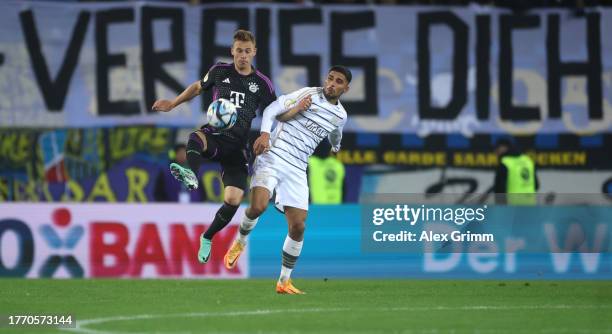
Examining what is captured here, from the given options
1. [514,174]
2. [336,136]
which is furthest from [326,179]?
[336,136]

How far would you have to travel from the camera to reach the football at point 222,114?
1176 centimetres

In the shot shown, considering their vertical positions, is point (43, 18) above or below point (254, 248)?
above

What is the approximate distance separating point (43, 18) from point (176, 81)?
237 cm

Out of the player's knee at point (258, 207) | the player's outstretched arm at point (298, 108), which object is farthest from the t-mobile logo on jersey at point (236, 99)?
the player's knee at point (258, 207)

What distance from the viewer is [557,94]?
850 inches

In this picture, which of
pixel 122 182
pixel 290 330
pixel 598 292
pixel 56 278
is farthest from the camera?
pixel 122 182

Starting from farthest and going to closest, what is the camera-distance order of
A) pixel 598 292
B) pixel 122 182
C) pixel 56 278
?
pixel 122 182
pixel 56 278
pixel 598 292

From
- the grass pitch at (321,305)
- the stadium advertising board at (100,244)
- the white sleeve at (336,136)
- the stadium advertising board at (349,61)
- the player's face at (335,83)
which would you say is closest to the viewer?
the grass pitch at (321,305)

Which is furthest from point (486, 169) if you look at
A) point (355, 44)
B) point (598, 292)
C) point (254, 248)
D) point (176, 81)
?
point (598, 292)

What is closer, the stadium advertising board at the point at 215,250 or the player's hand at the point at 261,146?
the player's hand at the point at 261,146

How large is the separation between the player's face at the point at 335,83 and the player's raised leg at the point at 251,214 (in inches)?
43.5

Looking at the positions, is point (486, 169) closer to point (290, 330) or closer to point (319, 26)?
point (319, 26)

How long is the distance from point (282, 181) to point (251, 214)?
0.45 meters

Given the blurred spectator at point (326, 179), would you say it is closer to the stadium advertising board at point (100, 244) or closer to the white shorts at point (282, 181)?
the stadium advertising board at point (100, 244)
